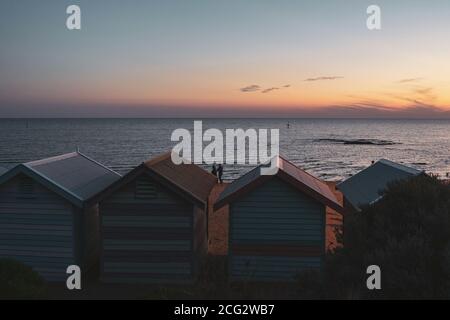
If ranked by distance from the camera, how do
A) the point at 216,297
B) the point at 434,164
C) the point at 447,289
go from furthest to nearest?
the point at 434,164 < the point at 216,297 < the point at 447,289

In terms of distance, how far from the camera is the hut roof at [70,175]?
14.2 metres

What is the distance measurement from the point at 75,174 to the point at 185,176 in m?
4.15

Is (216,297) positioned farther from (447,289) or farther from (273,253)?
(273,253)

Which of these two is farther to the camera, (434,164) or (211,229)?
(434,164)

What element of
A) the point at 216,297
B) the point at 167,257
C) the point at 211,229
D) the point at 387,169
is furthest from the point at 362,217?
the point at 211,229

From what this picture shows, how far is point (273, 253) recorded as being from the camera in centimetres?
1427

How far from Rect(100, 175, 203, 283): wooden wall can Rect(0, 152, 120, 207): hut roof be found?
3.79 feet

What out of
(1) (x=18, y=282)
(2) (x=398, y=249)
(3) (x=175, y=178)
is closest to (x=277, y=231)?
(3) (x=175, y=178)

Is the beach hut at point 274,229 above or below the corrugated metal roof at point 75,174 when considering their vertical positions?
below

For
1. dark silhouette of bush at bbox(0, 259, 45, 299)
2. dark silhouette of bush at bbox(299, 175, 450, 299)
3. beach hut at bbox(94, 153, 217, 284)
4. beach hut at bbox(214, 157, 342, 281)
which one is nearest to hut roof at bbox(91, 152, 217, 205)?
beach hut at bbox(94, 153, 217, 284)

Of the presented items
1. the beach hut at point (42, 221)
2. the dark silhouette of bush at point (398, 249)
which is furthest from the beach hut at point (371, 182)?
the beach hut at point (42, 221)

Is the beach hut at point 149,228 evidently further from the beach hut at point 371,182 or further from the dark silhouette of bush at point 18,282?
the beach hut at point 371,182

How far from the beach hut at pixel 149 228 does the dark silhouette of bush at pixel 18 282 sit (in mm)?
4773
